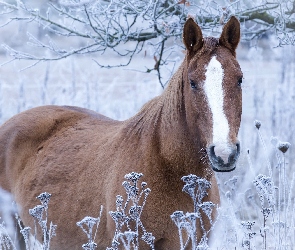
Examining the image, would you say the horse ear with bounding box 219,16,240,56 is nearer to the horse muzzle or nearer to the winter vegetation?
the winter vegetation

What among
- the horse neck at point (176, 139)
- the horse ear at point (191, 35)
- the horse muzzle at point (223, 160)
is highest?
the horse ear at point (191, 35)

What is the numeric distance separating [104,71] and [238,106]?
1501 cm

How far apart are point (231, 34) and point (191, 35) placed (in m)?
0.24

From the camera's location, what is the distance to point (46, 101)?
8641 millimetres

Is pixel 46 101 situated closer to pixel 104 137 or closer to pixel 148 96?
pixel 148 96

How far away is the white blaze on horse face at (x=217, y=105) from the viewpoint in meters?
3.17

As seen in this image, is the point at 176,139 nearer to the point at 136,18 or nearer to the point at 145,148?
the point at 145,148

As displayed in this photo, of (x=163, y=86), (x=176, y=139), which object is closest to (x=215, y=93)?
(x=176, y=139)

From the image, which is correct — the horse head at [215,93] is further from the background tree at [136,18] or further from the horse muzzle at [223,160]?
the background tree at [136,18]

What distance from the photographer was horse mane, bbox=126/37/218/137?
3.64 meters

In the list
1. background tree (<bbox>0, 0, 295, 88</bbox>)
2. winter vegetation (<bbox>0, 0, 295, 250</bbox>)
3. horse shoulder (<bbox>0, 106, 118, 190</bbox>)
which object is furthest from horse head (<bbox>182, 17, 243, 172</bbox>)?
horse shoulder (<bbox>0, 106, 118, 190</bbox>)

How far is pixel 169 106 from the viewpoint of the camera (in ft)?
12.7

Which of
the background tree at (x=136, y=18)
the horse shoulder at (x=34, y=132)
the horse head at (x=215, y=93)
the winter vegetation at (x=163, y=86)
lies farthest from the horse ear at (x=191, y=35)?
the horse shoulder at (x=34, y=132)

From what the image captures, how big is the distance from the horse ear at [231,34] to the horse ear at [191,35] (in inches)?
5.6
